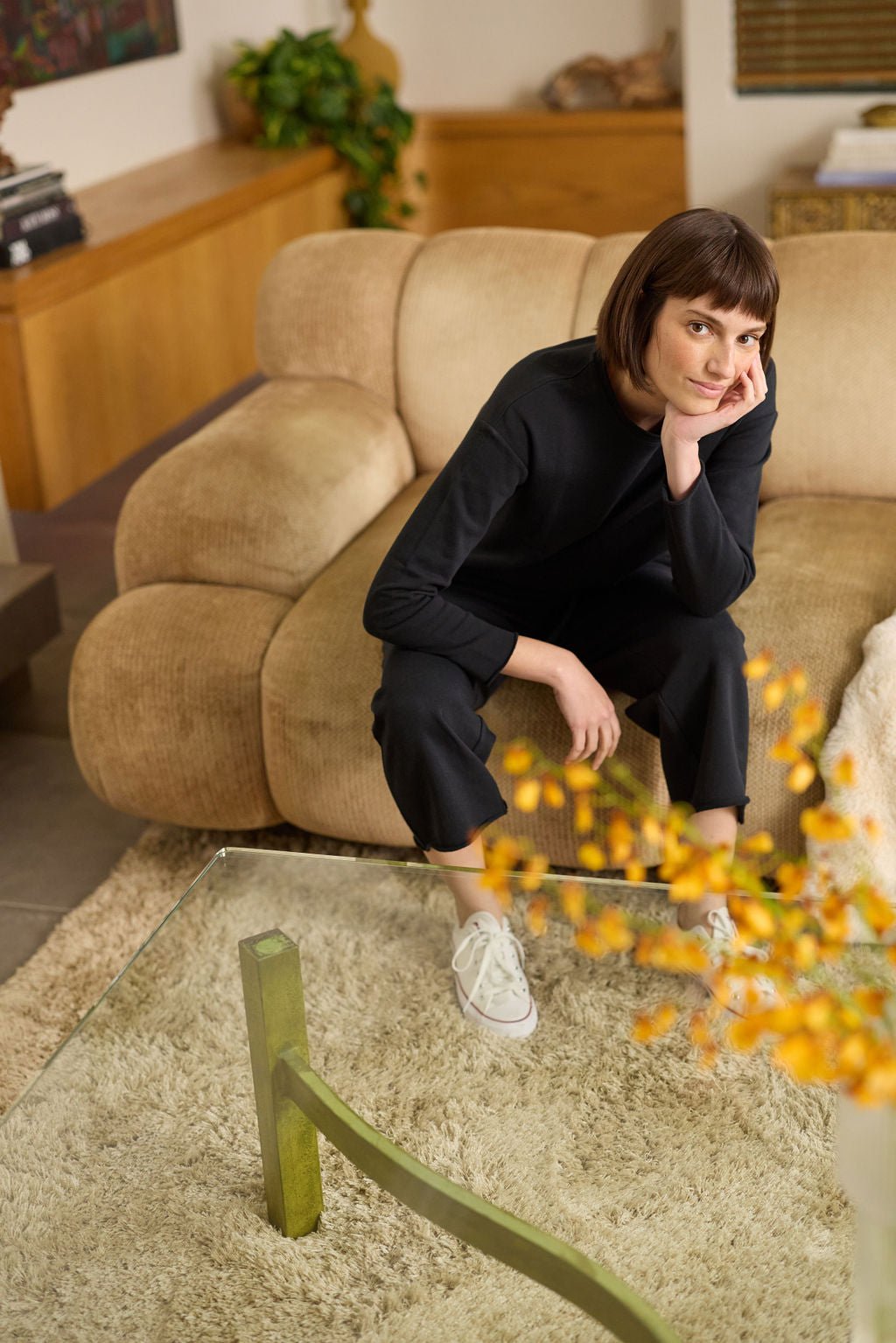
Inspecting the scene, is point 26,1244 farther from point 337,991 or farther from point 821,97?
point 821,97

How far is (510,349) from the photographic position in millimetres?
2070

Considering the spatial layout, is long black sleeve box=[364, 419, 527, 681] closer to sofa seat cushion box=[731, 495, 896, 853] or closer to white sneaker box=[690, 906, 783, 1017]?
sofa seat cushion box=[731, 495, 896, 853]

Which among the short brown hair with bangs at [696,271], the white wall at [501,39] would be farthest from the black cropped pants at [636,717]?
the white wall at [501,39]

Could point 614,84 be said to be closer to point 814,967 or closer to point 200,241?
point 200,241

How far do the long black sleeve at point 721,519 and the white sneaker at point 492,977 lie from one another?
45 cm

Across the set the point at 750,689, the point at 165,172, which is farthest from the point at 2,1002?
the point at 165,172

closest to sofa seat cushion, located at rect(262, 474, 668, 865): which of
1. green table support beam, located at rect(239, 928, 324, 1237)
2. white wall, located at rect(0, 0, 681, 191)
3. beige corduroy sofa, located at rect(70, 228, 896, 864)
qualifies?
beige corduroy sofa, located at rect(70, 228, 896, 864)

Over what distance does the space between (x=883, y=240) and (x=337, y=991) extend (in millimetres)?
1387

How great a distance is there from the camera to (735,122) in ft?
12.5

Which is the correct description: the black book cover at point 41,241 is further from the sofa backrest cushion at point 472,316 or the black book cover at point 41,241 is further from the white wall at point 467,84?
the sofa backrest cushion at point 472,316

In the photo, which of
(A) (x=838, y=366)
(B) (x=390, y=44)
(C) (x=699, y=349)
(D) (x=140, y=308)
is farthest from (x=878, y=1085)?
(B) (x=390, y=44)

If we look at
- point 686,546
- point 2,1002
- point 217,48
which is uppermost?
point 217,48

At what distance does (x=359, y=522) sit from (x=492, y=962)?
0.96 m

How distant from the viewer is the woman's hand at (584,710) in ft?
5.00
